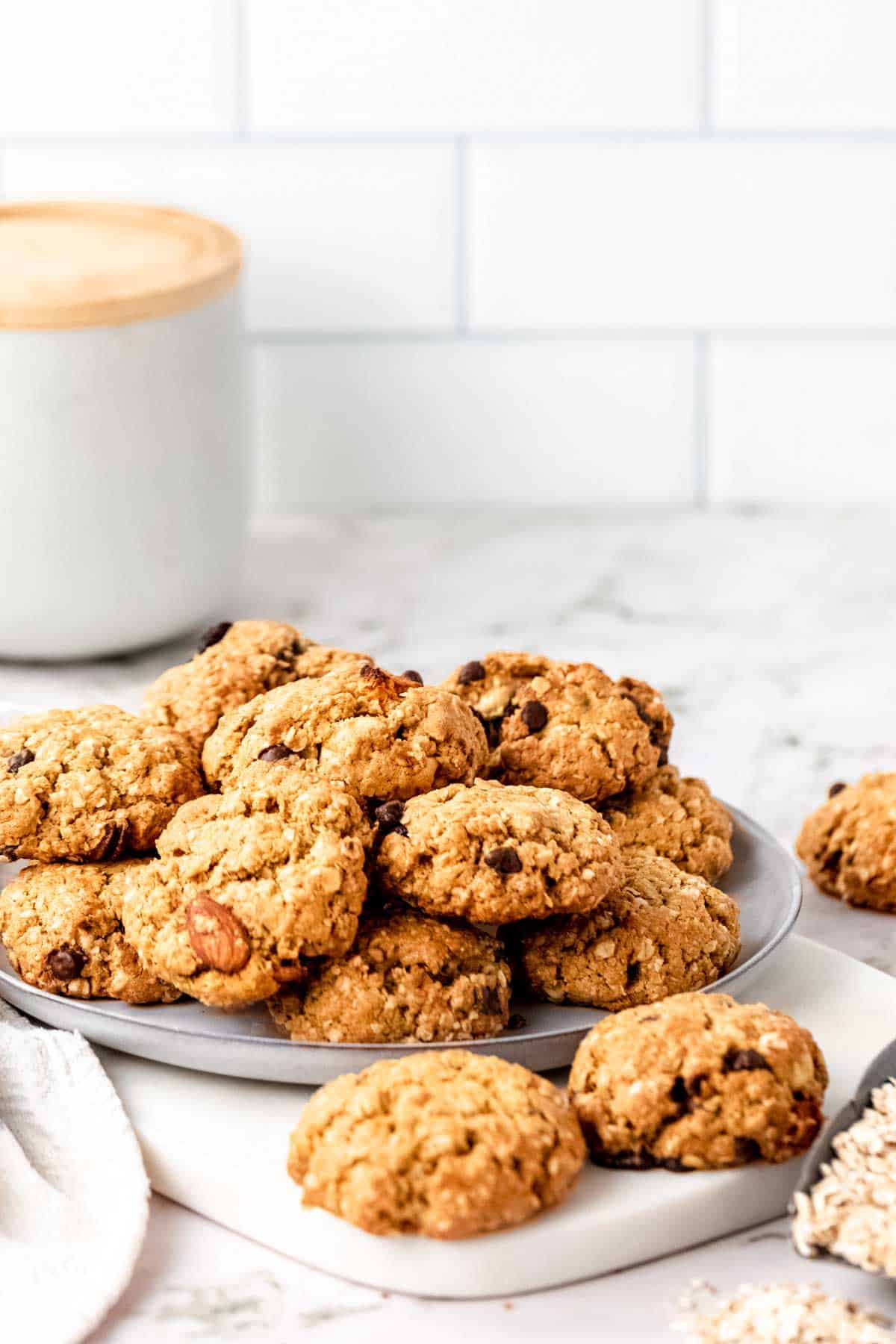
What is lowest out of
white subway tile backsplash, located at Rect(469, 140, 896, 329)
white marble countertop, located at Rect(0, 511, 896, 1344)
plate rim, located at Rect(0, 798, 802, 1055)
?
white marble countertop, located at Rect(0, 511, 896, 1344)

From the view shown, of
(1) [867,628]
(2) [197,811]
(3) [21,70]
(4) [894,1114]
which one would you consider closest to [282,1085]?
(2) [197,811]

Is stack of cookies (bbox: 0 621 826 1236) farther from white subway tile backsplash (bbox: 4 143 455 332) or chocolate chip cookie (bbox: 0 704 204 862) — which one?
white subway tile backsplash (bbox: 4 143 455 332)

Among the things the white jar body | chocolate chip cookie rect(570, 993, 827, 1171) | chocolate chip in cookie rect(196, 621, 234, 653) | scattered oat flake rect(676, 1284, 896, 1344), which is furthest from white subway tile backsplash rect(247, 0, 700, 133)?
scattered oat flake rect(676, 1284, 896, 1344)

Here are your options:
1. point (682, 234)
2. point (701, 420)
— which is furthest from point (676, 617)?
point (682, 234)

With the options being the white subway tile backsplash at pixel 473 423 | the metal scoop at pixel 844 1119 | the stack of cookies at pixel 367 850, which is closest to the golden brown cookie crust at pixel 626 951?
the stack of cookies at pixel 367 850

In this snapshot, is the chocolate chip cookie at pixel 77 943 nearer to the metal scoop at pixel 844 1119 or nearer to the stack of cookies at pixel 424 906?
the stack of cookies at pixel 424 906

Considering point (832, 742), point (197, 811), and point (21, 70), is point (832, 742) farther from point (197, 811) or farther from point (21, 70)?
point (21, 70)
